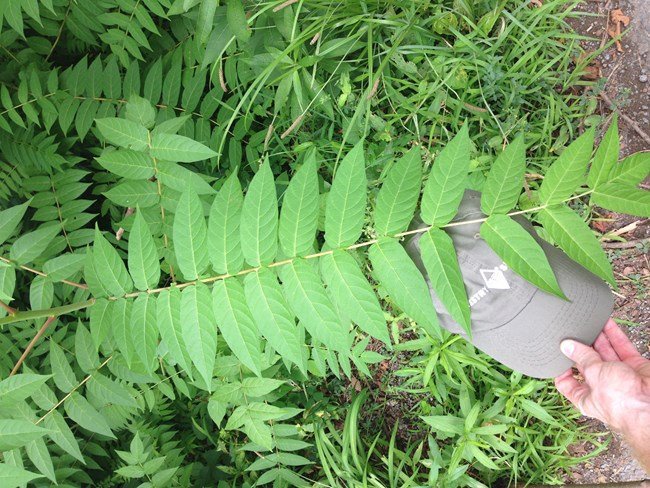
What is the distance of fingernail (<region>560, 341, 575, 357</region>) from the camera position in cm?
217

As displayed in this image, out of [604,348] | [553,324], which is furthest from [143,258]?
[604,348]

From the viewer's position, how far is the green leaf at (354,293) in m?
1.47

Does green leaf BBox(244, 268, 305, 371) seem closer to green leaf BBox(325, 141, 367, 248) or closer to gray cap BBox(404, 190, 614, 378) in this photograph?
green leaf BBox(325, 141, 367, 248)

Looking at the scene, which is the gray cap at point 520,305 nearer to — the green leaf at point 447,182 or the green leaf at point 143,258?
the green leaf at point 447,182

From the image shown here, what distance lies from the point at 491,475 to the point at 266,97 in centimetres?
264

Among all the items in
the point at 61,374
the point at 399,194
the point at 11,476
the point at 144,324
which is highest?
the point at 399,194

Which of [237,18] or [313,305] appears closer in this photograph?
[313,305]

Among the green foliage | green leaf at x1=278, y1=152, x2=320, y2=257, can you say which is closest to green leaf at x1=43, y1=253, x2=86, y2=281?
the green foliage

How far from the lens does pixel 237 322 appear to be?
1592 mm

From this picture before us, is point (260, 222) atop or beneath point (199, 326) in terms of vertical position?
atop

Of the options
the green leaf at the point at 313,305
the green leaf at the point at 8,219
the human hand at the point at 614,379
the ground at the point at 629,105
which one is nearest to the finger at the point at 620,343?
the human hand at the point at 614,379

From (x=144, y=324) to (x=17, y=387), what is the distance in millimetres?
500

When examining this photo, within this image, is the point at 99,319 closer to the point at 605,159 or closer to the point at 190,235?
the point at 190,235

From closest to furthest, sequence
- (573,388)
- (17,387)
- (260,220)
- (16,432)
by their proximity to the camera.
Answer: (260,220) → (16,432) → (17,387) → (573,388)
